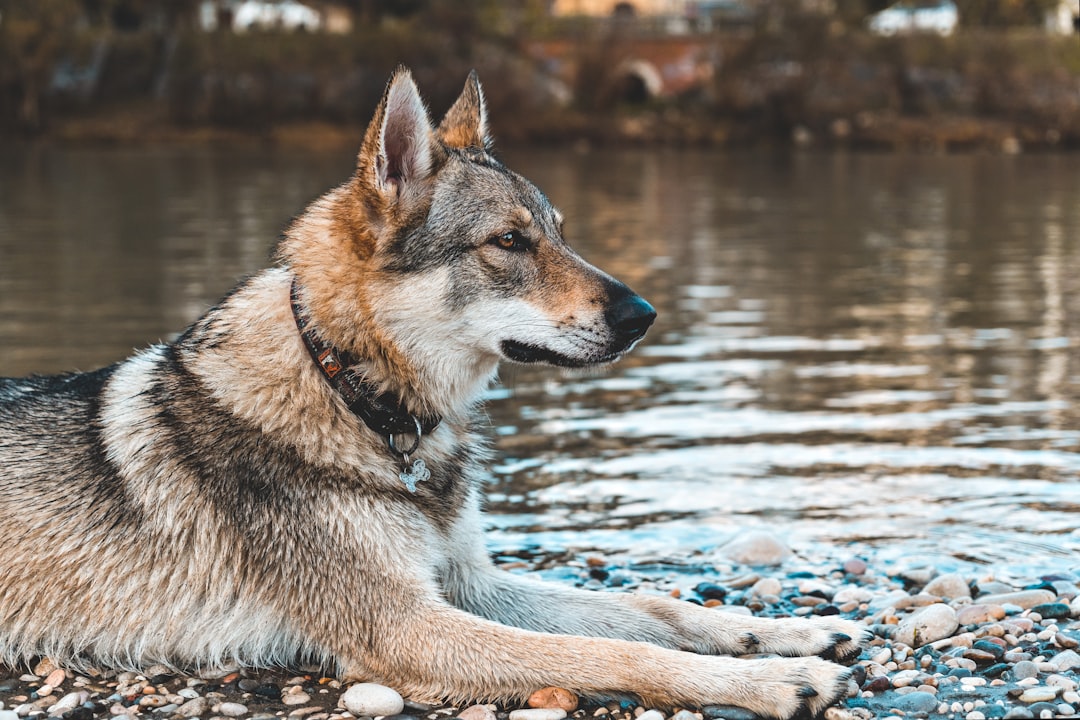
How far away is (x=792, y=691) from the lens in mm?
4609

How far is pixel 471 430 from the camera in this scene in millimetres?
5668

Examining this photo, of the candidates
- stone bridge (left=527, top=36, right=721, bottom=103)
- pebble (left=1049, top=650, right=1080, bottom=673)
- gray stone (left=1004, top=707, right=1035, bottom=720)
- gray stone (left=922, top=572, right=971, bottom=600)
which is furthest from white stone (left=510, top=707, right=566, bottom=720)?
stone bridge (left=527, top=36, right=721, bottom=103)

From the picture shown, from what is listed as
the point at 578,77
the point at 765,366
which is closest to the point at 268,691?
the point at 765,366

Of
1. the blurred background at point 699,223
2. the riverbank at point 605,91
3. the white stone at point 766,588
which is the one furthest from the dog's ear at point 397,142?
the riverbank at point 605,91

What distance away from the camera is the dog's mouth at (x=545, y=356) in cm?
523

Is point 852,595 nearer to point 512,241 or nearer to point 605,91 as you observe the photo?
point 512,241

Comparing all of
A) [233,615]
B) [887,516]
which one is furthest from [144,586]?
[887,516]

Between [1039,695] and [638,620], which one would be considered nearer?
[1039,695]

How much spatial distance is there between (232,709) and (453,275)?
75.4 inches

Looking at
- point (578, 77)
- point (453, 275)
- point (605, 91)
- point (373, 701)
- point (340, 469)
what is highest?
point (578, 77)

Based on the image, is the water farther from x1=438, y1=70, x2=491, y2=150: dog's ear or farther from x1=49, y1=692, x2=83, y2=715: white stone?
x1=49, y1=692, x2=83, y2=715: white stone

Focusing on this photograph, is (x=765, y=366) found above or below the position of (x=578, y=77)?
below

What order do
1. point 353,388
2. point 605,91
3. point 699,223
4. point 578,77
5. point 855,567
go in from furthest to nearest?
1. point 578,77
2. point 605,91
3. point 699,223
4. point 855,567
5. point 353,388

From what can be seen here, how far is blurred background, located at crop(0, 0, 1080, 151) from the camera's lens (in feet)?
185
